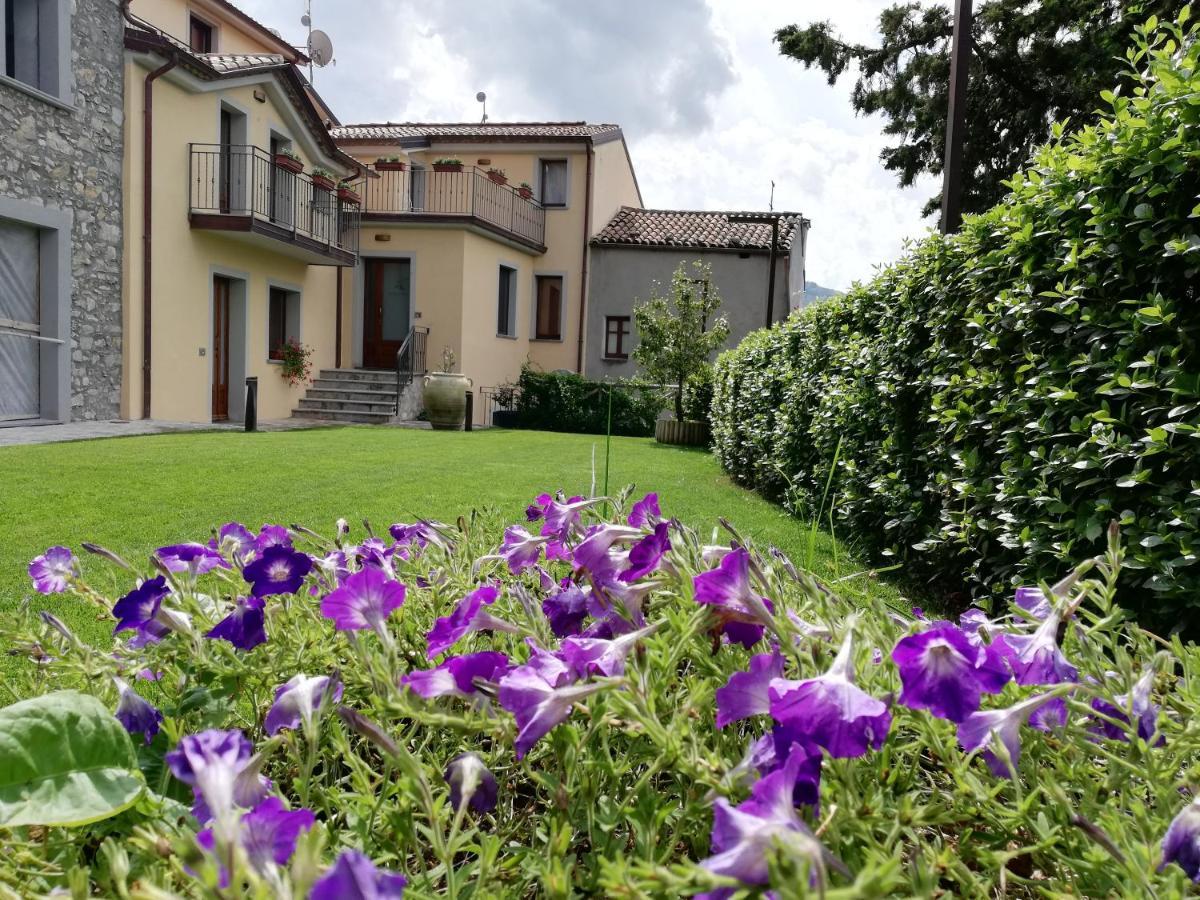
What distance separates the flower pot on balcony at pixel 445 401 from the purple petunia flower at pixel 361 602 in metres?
15.7

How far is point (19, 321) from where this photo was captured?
11.5m

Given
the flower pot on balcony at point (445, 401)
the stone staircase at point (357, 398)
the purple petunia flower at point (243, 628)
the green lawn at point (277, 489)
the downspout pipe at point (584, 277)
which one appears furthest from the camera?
the downspout pipe at point (584, 277)

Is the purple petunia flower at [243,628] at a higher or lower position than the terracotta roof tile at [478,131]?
lower

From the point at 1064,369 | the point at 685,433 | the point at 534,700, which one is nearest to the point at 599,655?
the point at 534,700

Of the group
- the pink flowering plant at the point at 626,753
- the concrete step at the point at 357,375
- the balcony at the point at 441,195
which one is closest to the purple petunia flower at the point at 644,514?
the pink flowering plant at the point at 626,753

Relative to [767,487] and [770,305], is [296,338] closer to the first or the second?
[770,305]

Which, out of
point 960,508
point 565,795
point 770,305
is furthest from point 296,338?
point 565,795

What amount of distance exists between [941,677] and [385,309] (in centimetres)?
2027

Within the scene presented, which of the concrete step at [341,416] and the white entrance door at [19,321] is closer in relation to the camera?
the white entrance door at [19,321]

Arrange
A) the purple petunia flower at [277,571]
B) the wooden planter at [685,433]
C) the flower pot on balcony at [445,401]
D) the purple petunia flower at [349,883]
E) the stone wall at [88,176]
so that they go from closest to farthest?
the purple petunia flower at [349,883], the purple petunia flower at [277,571], the stone wall at [88,176], the wooden planter at [685,433], the flower pot on balcony at [445,401]

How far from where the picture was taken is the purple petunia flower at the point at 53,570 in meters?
1.39

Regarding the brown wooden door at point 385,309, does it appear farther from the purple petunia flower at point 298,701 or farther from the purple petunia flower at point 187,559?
the purple petunia flower at point 298,701

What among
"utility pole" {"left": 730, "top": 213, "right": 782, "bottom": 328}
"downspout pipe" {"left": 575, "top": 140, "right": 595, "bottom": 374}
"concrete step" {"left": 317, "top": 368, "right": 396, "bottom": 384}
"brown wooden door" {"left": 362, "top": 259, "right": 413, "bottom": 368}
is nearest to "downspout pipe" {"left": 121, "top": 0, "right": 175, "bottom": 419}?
"concrete step" {"left": 317, "top": 368, "right": 396, "bottom": 384}

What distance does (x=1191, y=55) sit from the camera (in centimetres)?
265
